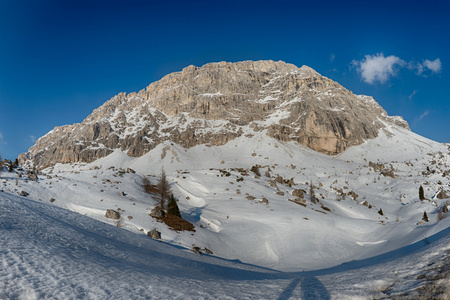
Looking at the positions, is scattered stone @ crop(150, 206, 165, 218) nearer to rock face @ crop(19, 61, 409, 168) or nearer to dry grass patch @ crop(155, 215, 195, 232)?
dry grass patch @ crop(155, 215, 195, 232)

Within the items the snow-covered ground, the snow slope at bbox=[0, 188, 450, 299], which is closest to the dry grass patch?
the snow-covered ground

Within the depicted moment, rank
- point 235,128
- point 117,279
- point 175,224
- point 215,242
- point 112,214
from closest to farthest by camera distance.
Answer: point 117,279, point 112,214, point 175,224, point 215,242, point 235,128

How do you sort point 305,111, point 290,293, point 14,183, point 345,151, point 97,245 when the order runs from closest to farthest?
point 290,293 → point 97,245 → point 14,183 → point 345,151 → point 305,111

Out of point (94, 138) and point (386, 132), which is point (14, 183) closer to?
point (94, 138)

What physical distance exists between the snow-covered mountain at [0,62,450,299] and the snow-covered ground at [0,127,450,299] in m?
0.18

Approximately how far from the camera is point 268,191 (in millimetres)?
51281

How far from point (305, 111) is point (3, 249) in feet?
611

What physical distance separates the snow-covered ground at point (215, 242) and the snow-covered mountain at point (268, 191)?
0.57ft

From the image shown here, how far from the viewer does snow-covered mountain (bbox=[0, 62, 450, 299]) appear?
14750 millimetres

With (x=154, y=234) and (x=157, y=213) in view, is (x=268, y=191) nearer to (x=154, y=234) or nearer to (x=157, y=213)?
(x=157, y=213)

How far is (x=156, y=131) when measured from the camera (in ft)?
604

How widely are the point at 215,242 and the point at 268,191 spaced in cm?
2802

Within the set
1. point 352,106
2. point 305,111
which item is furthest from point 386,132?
point 305,111

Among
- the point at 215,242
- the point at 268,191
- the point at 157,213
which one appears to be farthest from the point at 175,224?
the point at 268,191
